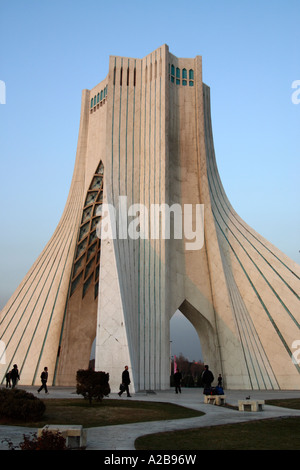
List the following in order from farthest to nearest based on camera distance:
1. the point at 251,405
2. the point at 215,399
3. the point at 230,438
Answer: the point at 215,399, the point at 251,405, the point at 230,438

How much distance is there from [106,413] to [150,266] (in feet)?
31.6

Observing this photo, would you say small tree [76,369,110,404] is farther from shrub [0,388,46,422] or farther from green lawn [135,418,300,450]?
green lawn [135,418,300,450]

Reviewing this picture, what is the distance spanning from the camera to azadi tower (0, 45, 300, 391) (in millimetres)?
16656

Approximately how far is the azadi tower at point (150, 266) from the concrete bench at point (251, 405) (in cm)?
552

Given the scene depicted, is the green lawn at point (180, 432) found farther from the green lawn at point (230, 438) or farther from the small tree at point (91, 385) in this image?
the small tree at point (91, 385)

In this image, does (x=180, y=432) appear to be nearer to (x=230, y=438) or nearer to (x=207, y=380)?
(x=230, y=438)

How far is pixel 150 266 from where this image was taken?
1777 cm

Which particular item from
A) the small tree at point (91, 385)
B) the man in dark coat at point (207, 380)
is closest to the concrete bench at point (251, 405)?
the man in dark coat at point (207, 380)

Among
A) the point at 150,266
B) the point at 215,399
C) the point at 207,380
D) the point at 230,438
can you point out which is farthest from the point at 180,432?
the point at 150,266

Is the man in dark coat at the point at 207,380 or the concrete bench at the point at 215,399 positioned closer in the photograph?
the concrete bench at the point at 215,399

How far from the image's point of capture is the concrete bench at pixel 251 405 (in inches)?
365

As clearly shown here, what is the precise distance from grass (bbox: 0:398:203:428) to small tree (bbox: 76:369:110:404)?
0.21 metres

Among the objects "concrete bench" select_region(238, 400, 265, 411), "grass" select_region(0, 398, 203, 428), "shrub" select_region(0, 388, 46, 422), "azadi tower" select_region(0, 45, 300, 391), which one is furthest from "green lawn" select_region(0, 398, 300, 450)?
"azadi tower" select_region(0, 45, 300, 391)

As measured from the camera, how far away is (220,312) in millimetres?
18188
